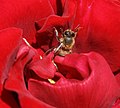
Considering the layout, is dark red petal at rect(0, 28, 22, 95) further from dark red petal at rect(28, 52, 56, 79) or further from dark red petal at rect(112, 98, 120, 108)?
dark red petal at rect(112, 98, 120, 108)

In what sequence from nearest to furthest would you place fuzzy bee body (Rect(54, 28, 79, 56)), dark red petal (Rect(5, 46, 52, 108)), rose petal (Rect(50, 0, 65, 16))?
1. dark red petal (Rect(5, 46, 52, 108))
2. fuzzy bee body (Rect(54, 28, 79, 56))
3. rose petal (Rect(50, 0, 65, 16))

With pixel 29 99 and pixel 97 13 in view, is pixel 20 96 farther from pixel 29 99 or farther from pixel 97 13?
pixel 97 13

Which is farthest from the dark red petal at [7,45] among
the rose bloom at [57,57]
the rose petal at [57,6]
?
the rose petal at [57,6]

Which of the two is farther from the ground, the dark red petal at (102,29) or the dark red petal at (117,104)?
the dark red petal at (102,29)

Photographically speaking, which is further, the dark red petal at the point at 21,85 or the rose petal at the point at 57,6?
the rose petal at the point at 57,6

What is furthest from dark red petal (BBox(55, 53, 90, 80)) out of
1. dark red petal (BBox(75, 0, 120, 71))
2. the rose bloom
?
dark red petal (BBox(75, 0, 120, 71))

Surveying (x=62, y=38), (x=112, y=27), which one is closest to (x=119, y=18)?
(x=112, y=27)

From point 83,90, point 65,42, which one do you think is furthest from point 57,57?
point 83,90

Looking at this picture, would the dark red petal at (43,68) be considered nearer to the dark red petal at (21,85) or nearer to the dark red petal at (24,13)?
the dark red petal at (21,85)
